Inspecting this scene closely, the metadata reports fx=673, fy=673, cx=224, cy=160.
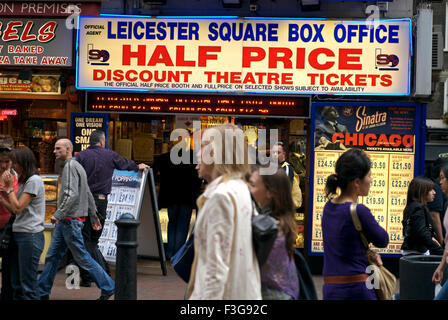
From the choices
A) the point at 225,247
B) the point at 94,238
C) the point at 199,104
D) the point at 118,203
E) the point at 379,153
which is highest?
the point at 199,104

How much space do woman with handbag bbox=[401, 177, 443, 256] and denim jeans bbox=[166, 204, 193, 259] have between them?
14.3ft

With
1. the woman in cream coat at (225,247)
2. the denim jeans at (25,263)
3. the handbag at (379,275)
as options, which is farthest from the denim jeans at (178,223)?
the woman in cream coat at (225,247)

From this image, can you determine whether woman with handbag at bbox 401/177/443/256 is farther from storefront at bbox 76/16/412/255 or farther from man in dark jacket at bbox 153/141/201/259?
man in dark jacket at bbox 153/141/201/259

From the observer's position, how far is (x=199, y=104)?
36.8 ft

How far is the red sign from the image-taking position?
11055 mm

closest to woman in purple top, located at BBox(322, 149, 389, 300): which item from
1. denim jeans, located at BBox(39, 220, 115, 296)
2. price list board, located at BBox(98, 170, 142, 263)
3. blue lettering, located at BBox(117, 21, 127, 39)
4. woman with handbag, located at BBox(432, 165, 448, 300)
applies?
woman with handbag, located at BBox(432, 165, 448, 300)

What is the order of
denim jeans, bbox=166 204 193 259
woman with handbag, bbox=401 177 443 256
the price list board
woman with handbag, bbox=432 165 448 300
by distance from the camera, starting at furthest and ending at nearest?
denim jeans, bbox=166 204 193 259 < the price list board < woman with handbag, bbox=401 177 443 256 < woman with handbag, bbox=432 165 448 300

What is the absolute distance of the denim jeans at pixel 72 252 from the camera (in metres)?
8.09

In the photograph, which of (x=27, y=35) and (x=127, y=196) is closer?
(x=127, y=196)

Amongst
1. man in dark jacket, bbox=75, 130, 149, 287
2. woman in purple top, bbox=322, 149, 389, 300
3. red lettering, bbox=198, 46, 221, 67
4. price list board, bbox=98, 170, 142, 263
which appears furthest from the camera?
red lettering, bbox=198, 46, 221, 67

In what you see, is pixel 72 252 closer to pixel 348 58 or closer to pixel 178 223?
pixel 178 223

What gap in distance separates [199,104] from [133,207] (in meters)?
2.16

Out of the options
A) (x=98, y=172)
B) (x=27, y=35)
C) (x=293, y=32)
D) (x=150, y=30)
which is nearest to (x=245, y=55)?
(x=293, y=32)
